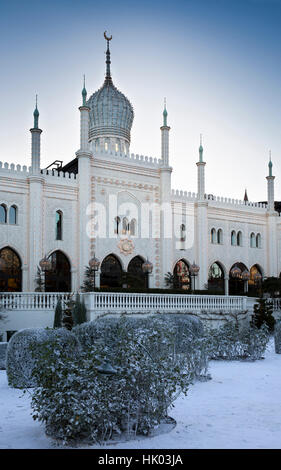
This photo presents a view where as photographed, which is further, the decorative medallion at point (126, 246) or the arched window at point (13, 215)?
the decorative medallion at point (126, 246)

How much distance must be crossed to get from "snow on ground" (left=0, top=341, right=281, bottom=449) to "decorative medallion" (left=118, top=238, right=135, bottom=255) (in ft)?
51.7

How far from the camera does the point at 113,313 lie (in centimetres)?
1864

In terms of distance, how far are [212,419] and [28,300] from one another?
13476 mm

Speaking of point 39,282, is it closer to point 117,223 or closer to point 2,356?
point 117,223

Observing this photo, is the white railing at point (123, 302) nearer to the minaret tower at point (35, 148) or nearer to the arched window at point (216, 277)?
the minaret tower at point (35, 148)

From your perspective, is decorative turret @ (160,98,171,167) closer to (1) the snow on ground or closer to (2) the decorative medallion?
(2) the decorative medallion

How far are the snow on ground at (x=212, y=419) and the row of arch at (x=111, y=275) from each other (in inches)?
529

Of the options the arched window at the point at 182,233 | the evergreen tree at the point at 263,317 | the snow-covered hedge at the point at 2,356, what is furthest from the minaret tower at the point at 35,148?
the snow-covered hedge at the point at 2,356

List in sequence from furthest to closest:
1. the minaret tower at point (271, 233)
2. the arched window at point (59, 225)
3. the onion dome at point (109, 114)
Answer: the minaret tower at point (271, 233) < the onion dome at point (109, 114) < the arched window at point (59, 225)

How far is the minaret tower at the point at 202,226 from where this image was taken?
27.7m

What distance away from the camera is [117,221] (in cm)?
2538

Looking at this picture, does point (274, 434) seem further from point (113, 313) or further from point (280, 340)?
point (113, 313)

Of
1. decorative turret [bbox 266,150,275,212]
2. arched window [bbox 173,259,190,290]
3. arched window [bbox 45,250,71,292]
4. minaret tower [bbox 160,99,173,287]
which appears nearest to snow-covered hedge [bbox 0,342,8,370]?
arched window [bbox 45,250,71,292]
